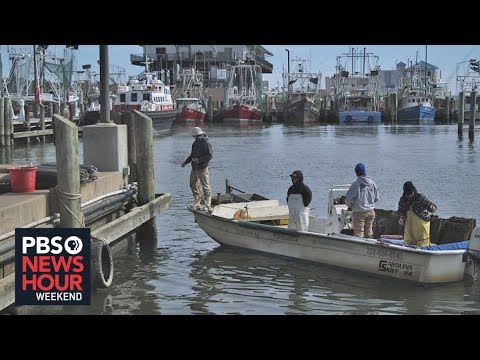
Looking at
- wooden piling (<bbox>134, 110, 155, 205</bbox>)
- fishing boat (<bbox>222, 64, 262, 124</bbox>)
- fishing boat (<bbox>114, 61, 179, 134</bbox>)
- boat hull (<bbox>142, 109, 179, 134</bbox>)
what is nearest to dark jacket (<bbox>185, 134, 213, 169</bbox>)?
wooden piling (<bbox>134, 110, 155, 205</bbox>)

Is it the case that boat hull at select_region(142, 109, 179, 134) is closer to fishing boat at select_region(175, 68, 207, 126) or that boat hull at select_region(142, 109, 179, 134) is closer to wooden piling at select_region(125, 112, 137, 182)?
fishing boat at select_region(175, 68, 207, 126)

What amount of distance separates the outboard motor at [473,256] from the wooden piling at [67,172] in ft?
19.6

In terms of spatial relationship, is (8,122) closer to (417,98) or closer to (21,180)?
(21,180)

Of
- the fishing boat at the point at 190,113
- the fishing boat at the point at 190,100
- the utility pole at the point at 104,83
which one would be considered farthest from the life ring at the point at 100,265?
the fishing boat at the point at 190,113

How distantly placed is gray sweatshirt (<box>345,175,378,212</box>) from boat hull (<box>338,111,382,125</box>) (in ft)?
238

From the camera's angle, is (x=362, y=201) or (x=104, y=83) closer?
(x=362, y=201)

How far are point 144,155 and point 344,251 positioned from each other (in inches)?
209

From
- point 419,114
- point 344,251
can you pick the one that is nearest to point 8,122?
point 344,251

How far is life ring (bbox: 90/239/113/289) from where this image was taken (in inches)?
419

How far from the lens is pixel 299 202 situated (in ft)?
42.1
